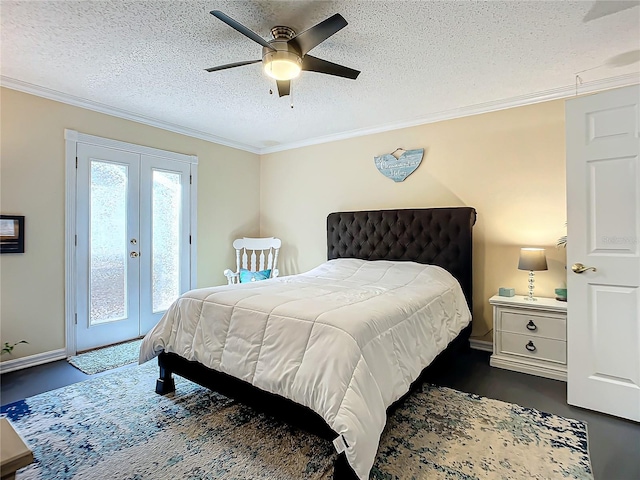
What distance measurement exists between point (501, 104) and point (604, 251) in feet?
5.81

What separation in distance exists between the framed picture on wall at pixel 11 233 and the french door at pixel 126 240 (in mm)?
429

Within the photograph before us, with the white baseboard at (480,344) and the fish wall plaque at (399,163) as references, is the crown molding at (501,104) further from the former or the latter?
the white baseboard at (480,344)

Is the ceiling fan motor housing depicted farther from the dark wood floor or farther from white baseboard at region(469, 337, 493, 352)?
white baseboard at region(469, 337, 493, 352)

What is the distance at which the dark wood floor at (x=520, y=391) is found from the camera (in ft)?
5.91

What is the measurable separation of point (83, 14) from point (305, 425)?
262 centimetres

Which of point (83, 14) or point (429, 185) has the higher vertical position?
point (83, 14)

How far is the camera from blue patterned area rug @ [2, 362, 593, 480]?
1705 millimetres

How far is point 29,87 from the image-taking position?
301 centimetres

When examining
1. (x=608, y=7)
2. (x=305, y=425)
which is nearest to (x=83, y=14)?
(x=305, y=425)

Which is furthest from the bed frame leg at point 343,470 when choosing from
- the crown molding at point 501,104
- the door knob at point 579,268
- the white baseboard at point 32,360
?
the crown molding at point 501,104

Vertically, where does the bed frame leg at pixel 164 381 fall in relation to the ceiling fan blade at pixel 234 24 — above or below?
below

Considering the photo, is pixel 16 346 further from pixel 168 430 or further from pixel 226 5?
pixel 226 5

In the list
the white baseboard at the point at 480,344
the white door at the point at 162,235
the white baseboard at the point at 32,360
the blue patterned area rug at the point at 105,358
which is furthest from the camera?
the white door at the point at 162,235

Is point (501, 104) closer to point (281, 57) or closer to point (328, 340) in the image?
point (281, 57)
